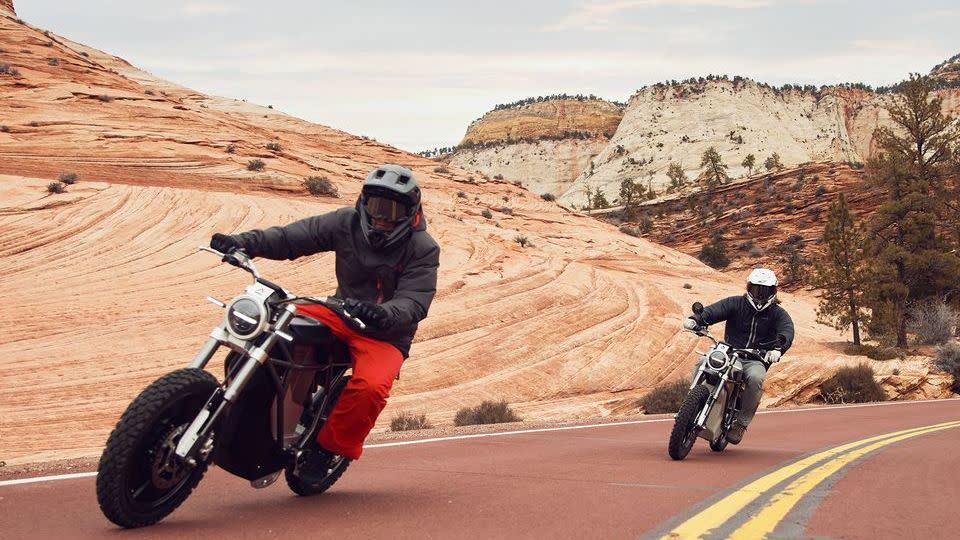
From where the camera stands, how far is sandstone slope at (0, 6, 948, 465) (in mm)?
19953

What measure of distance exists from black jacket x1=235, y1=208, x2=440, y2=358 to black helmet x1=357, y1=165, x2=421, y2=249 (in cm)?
11

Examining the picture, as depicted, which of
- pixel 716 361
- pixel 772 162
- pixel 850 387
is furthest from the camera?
pixel 772 162

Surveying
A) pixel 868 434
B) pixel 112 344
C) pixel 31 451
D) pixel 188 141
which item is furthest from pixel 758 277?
pixel 188 141

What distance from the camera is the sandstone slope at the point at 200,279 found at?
1995 cm

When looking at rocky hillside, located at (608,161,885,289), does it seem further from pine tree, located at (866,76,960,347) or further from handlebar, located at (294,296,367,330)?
handlebar, located at (294,296,367,330)

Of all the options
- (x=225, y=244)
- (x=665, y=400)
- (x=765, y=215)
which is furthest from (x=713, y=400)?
(x=765, y=215)

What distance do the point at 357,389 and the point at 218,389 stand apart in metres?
0.98

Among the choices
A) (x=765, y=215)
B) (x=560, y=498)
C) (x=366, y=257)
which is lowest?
(x=560, y=498)

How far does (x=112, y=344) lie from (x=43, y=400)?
128 inches

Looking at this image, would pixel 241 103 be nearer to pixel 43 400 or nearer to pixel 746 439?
pixel 43 400

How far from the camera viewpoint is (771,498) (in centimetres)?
692

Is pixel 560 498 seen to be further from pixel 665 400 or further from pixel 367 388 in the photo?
pixel 665 400

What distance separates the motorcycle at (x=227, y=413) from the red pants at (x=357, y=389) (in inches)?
4.7

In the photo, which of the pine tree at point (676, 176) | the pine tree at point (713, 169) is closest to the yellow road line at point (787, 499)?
the pine tree at point (713, 169)
